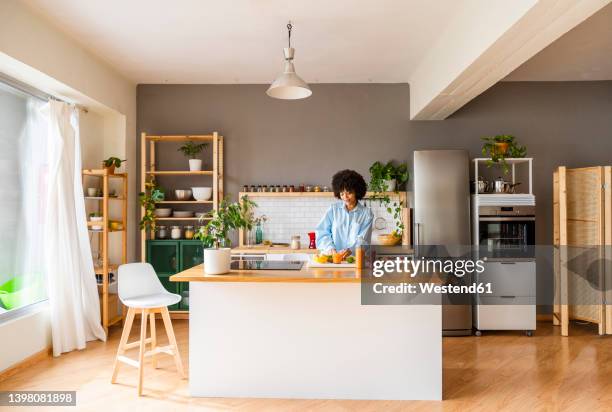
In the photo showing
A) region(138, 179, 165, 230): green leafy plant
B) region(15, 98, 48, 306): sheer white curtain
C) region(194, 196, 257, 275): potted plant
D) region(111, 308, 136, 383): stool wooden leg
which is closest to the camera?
region(194, 196, 257, 275): potted plant

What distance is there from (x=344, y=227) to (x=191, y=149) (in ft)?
8.91

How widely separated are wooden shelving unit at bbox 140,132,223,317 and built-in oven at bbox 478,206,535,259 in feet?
10.9

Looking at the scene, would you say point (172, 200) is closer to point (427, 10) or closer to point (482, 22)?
point (427, 10)

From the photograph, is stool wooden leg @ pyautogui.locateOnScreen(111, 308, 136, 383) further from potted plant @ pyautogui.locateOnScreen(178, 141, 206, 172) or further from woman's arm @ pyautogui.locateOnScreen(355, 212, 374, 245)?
potted plant @ pyautogui.locateOnScreen(178, 141, 206, 172)

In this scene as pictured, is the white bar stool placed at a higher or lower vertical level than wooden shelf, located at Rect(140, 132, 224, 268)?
lower

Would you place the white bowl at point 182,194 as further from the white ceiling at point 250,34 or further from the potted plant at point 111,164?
the white ceiling at point 250,34

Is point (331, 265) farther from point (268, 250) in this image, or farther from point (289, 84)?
point (268, 250)

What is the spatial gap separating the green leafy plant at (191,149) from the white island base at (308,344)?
2.94 metres

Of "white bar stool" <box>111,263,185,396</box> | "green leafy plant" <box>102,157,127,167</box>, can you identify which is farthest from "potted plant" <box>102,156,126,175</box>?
"white bar stool" <box>111,263,185,396</box>

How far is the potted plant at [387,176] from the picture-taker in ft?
19.0

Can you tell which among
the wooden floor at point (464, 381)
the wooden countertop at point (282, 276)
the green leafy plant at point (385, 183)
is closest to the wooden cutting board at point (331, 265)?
the wooden countertop at point (282, 276)

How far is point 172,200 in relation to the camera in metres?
6.14

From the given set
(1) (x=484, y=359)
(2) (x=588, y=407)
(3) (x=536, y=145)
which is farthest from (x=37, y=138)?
(3) (x=536, y=145)

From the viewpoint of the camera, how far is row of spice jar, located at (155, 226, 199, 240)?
5879 millimetres
